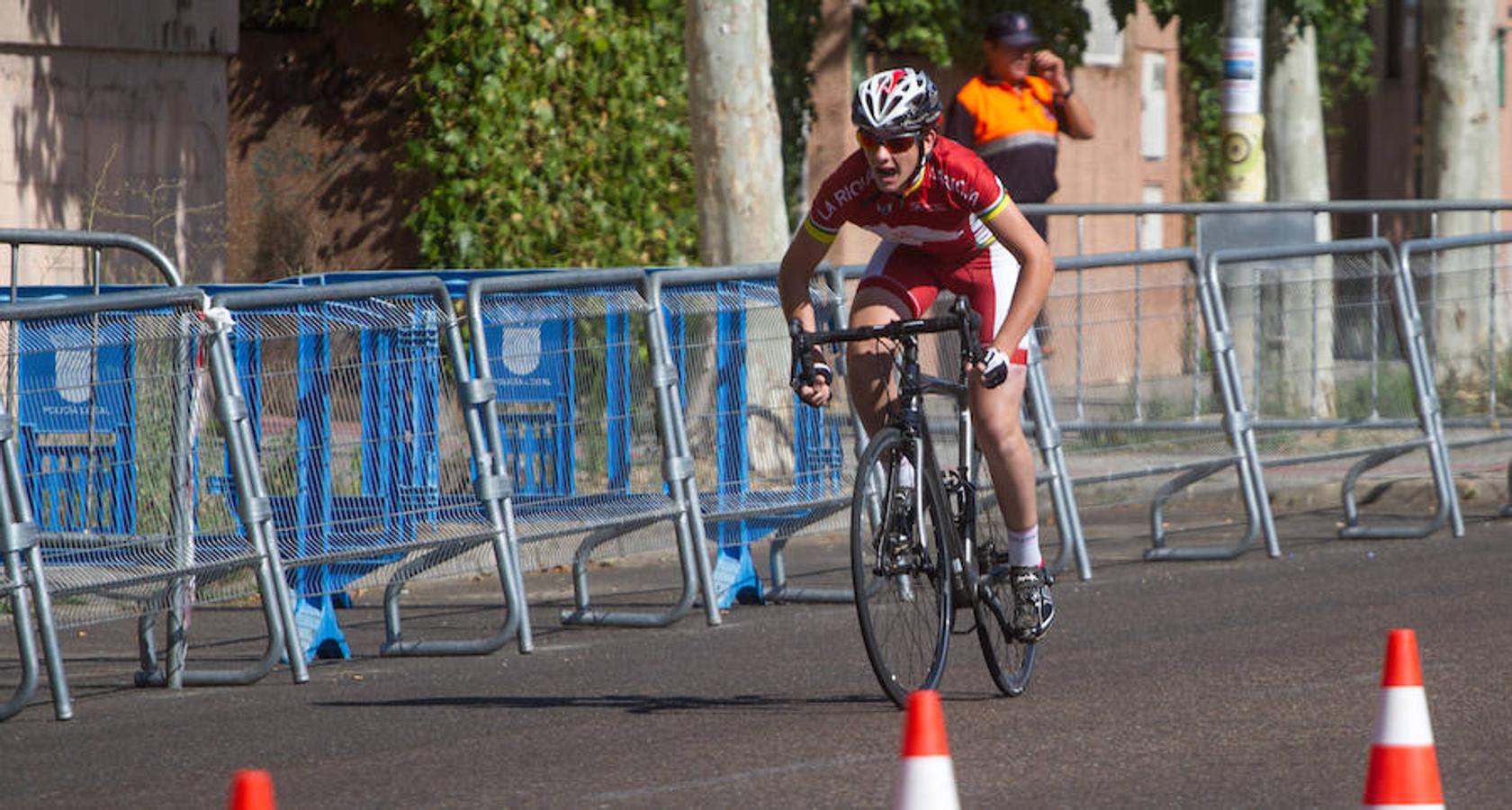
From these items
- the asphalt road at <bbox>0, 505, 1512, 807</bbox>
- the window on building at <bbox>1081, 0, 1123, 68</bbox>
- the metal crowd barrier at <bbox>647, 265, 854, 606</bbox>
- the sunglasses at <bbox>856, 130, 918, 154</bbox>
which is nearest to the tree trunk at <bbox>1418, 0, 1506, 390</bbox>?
the window on building at <bbox>1081, 0, 1123, 68</bbox>

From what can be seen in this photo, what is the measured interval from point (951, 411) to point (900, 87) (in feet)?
12.2

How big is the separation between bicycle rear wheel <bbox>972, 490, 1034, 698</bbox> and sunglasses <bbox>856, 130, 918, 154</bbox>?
1.21 m

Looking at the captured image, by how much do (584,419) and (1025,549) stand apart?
243cm

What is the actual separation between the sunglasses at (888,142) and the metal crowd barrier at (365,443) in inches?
86.3

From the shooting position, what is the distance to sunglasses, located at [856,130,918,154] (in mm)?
7824

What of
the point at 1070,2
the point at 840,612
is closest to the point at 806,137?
the point at 1070,2

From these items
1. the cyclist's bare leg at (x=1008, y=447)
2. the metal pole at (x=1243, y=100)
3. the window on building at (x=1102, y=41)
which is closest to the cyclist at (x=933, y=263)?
the cyclist's bare leg at (x=1008, y=447)

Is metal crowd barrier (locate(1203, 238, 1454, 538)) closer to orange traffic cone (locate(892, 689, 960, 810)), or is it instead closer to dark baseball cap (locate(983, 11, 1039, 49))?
dark baseball cap (locate(983, 11, 1039, 49))

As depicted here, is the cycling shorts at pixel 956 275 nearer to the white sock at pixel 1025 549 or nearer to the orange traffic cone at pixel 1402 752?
the white sock at pixel 1025 549

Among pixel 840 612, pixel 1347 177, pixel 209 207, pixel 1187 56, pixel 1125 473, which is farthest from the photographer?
pixel 1347 177

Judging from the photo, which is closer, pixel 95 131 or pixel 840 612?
pixel 840 612

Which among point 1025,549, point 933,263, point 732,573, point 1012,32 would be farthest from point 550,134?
point 1025,549

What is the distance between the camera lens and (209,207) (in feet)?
51.8

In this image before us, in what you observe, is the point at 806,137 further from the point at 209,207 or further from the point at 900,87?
the point at 900,87
